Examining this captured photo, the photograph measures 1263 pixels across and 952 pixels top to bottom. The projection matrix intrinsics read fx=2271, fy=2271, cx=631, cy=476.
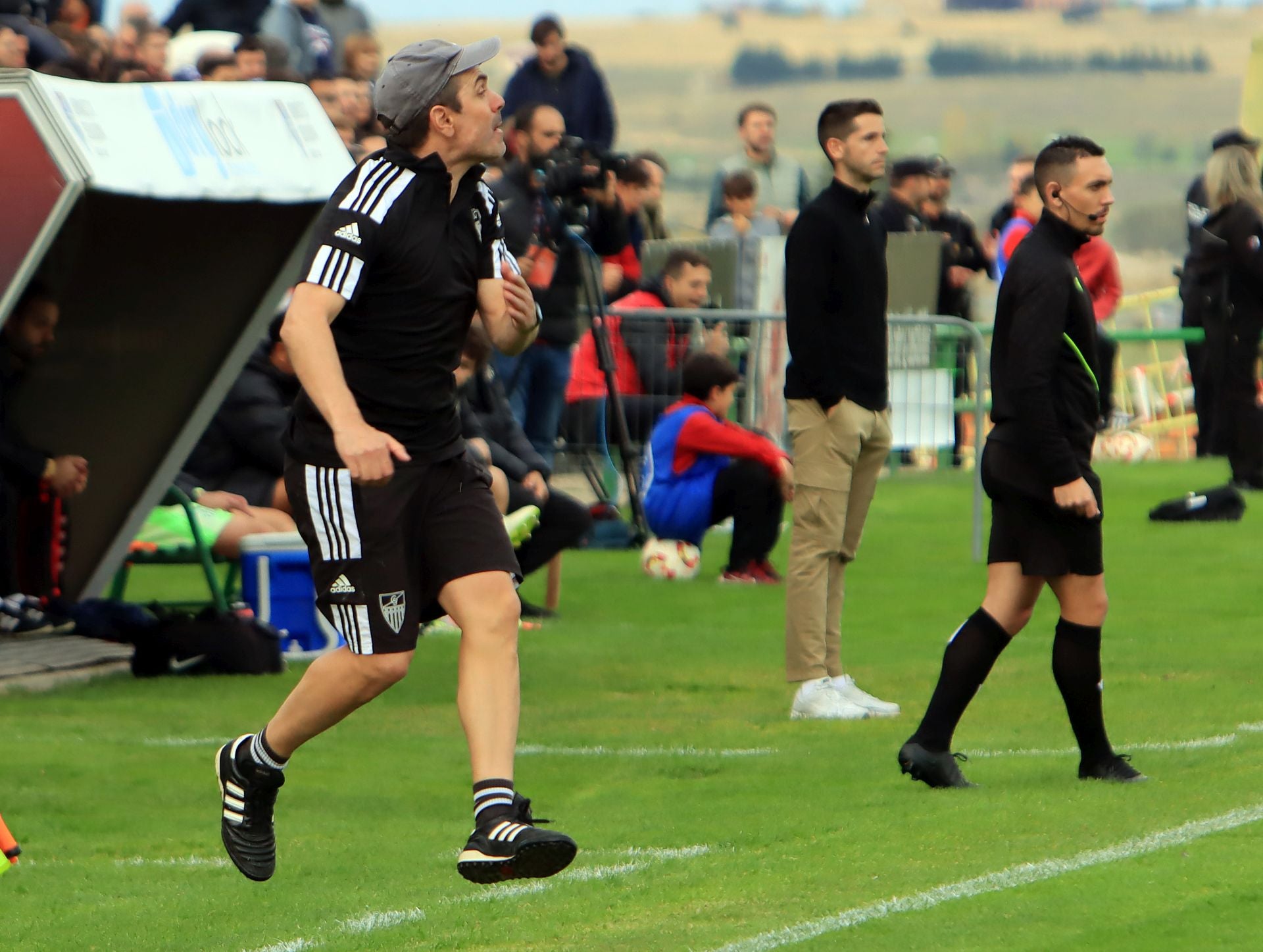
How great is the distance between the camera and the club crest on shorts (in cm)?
556

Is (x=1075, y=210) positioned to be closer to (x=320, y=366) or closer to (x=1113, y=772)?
(x=1113, y=772)

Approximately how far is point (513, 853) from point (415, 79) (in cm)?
188

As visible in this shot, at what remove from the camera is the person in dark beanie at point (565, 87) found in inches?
695

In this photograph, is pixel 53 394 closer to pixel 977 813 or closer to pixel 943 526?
pixel 977 813

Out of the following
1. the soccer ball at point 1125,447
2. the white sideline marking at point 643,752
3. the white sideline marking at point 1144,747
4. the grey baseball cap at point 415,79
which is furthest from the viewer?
the soccer ball at point 1125,447

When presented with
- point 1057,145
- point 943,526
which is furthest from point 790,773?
point 943,526

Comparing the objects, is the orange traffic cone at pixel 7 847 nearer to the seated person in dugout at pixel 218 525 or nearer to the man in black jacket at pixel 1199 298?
the seated person in dugout at pixel 218 525

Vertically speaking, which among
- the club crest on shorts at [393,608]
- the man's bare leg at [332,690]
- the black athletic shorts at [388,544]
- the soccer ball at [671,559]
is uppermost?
the black athletic shorts at [388,544]

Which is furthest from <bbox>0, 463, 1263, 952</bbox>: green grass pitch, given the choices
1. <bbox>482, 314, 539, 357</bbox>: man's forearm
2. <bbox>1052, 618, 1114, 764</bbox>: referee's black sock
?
<bbox>482, 314, 539, 357</bbox>: man's forearm

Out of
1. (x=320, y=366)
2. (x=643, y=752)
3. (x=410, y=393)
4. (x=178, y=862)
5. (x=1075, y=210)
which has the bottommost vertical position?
(x=643, y=752)

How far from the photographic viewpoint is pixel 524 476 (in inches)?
433

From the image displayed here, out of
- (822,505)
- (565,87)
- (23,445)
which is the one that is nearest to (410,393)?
(822,505)

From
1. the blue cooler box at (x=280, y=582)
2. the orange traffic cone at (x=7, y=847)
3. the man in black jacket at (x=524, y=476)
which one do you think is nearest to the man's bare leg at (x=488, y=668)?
the orange traffic cone at (x=7, y=847)

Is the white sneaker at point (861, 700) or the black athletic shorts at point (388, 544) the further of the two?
the white sneaker at point (861, 700)
